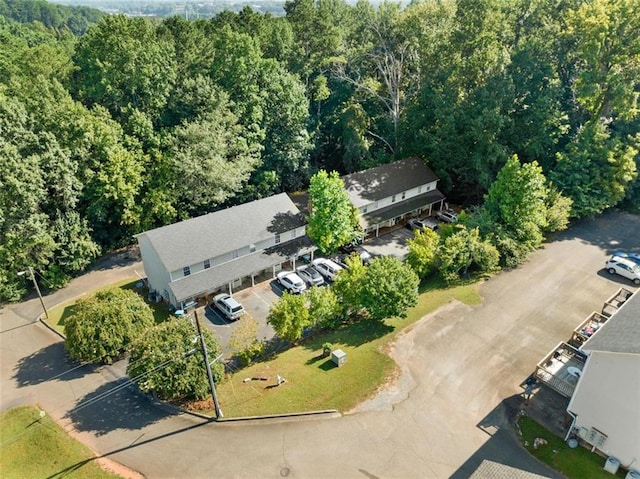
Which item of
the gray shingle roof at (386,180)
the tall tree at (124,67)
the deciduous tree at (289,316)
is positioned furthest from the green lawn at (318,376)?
the tall tree at (124,67)

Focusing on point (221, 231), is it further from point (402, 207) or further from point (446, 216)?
point (446, 216)

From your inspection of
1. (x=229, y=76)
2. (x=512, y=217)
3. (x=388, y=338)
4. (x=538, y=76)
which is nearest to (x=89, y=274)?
(x=229, y=76)

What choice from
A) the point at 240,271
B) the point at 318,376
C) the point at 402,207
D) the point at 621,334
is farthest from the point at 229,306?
the point at 621,334

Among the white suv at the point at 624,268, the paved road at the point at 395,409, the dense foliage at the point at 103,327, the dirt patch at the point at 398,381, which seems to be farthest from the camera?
the white suv at the point at 624,268

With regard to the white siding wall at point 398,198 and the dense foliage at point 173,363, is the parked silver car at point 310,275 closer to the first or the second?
the white siding wall at point 398,198

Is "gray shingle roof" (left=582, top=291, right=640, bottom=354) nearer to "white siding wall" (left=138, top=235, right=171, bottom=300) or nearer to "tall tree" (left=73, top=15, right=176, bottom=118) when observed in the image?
"white siding wall" (left=138, top=235, right=171, bottom=300)

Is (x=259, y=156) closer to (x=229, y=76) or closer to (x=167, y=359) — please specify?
(x=229, y=76)
